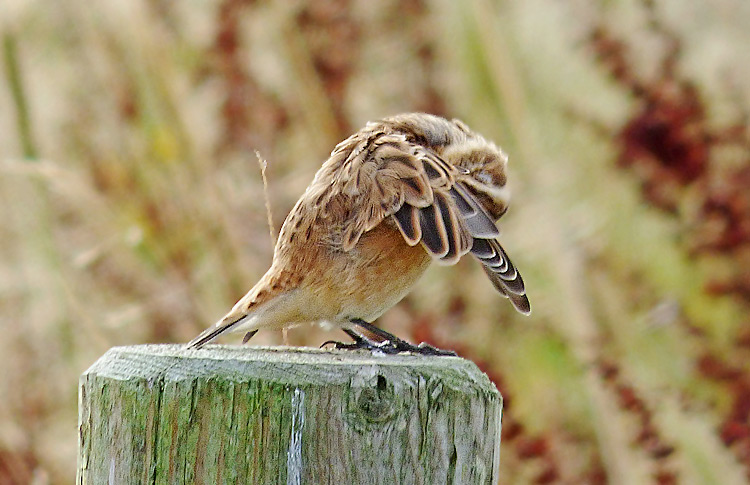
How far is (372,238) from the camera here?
94.1 inches

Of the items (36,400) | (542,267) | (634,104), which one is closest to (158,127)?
(36,400)

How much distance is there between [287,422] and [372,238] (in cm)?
77

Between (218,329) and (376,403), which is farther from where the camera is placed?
(218,329)

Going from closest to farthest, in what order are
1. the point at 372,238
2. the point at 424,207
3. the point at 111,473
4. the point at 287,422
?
the point at 287,422 → the point at 111,473 → the point at 424,207 → the point at 372,238

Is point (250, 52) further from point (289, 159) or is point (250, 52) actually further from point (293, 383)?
point (293, 383)

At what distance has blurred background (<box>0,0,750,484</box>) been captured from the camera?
438cm

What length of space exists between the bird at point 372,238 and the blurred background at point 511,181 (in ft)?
5.58

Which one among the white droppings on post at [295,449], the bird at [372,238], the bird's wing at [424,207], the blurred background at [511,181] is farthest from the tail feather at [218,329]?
the blurred background at [511,181]

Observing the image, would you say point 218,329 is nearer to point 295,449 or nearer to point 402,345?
point 402,345

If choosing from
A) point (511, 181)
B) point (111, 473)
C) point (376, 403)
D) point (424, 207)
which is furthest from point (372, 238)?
point (511, 181)

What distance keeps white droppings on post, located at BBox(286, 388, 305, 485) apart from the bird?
0.62 m

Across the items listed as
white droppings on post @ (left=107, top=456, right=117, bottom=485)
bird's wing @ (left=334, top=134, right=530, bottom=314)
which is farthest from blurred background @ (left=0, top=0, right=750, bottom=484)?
white droppings on post @ (left=107, top=456, right=117, bottom=485)

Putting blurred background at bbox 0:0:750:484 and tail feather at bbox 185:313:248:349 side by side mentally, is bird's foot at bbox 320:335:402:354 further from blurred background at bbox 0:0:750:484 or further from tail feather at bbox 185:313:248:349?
blurred background at bbox 0:0:750:484

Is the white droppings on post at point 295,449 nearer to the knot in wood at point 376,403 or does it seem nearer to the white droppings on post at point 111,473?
the knot in wood at point 376,403
